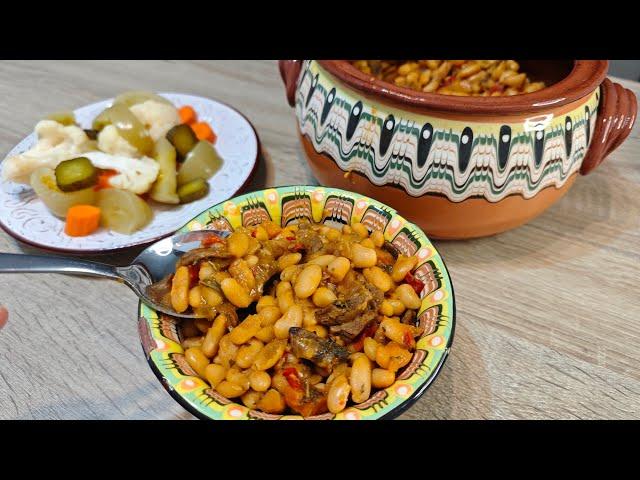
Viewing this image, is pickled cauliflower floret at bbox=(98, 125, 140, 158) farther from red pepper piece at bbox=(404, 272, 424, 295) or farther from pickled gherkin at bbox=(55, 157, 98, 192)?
A: red pepper piece at bbox=(404, 272, 424, 295)

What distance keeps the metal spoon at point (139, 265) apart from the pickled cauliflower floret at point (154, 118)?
21.2 inches

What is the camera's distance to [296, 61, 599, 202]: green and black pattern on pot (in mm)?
872

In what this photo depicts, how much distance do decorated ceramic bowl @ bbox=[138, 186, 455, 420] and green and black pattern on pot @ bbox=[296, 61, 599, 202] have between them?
8 centimetres

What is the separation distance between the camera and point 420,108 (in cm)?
86

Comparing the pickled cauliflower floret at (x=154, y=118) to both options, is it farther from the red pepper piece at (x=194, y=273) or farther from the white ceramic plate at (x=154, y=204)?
the red pepper piece at (x=194, y=273)

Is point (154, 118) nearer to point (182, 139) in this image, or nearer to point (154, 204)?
point (182, 139)

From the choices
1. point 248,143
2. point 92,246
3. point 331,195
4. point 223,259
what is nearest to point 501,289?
point 331,195

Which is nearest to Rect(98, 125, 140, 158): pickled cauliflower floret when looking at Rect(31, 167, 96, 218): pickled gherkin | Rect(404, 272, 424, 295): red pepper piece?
Rect(31, 167, 96, 218): pickled gherkin

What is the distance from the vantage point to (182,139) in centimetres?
130

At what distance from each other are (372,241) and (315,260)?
11 centimetres

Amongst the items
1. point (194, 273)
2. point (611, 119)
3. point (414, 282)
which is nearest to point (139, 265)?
point (194, 273)

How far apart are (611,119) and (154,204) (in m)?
0.98

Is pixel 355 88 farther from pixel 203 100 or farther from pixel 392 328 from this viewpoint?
pixel 203 100

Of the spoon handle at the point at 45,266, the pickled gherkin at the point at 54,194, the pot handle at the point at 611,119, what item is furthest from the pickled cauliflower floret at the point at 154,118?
the pot handle at the point at 611,119
